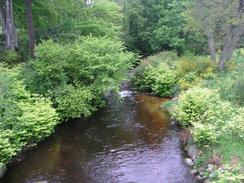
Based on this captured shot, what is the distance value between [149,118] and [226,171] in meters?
8.09

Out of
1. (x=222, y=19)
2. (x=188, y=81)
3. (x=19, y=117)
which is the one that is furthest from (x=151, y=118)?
(x=222, y=19)

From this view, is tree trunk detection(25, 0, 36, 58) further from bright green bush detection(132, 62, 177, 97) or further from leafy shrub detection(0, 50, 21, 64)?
bright green bush detection(132, 62, 177, 97)

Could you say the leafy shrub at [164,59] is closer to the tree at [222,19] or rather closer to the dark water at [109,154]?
the tree at [222,19]

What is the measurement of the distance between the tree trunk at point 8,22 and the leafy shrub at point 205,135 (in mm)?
14041

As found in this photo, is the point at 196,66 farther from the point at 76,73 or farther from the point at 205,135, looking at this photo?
the point at 205,135

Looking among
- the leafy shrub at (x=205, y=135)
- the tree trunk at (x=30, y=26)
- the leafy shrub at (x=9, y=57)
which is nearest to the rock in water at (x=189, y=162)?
the leafy shrub at (x=205, y=135)

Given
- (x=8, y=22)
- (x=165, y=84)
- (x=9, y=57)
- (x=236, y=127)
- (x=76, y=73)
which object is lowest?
(x=165, y=84)

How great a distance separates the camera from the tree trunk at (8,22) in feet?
67.2

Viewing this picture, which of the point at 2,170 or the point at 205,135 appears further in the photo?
the point at 205,135

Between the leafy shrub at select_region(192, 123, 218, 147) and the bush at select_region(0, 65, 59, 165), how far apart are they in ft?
21.1

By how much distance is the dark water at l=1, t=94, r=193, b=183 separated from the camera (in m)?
11.6

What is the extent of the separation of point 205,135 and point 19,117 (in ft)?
24.7

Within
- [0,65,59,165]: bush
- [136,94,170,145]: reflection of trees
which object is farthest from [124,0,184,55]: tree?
[0,65,59,165]: bush

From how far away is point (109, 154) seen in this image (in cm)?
1334
